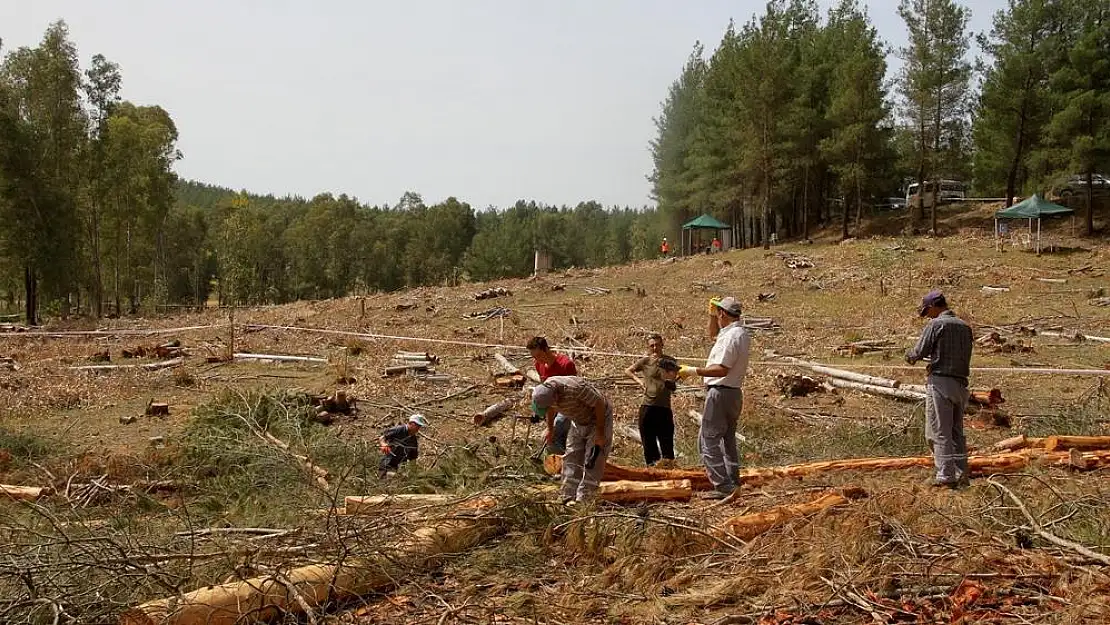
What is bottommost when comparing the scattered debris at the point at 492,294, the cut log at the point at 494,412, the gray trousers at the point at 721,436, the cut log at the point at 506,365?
the cut log at the point at 494,412

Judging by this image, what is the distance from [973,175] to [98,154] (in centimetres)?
3666

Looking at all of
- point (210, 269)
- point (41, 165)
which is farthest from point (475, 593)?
point (210, 269)

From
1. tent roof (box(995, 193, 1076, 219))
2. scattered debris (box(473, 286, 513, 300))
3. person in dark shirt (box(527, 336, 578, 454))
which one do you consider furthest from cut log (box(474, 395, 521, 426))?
tent roof (box(995, 193, 1076, 219))

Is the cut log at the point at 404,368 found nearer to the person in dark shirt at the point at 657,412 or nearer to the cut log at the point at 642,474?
the person in dark shirt at the point at 657,412

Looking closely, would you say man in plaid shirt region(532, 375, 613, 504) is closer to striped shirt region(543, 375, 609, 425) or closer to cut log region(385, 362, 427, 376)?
striped shirt region(543, 375, 609, 425)

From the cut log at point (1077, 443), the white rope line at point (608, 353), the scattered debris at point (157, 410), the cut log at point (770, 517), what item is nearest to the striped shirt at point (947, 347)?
the cut log at point (770, 517)

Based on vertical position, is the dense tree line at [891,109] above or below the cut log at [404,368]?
above

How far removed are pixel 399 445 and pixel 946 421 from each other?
4.92 meters

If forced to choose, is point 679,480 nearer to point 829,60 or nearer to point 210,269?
point 829,60

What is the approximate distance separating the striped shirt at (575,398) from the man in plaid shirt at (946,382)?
2500mm

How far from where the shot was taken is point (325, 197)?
7131cm

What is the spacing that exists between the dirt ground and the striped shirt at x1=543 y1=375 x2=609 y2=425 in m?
0.73

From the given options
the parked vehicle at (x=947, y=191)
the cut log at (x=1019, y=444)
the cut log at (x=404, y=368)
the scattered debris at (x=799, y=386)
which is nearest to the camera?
the cut log at (x=1019, y=444)

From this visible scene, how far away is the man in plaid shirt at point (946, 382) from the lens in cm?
593
